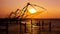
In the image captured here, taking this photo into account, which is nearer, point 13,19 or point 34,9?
point 34,9

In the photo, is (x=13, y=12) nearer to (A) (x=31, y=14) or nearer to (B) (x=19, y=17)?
(B) (x=19, y=17)

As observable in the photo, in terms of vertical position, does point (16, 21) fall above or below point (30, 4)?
below

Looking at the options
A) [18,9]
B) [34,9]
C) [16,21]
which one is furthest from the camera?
[16,21]

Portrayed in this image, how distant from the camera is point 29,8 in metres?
14.4

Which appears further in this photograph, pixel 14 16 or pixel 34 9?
pixel 14 16

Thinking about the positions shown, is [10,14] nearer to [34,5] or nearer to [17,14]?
[17,14]

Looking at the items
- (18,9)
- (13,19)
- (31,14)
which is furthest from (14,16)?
(31,14)

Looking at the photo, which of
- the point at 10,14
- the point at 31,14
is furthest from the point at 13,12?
the point at 31,14

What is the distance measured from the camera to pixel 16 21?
17156 millimetres

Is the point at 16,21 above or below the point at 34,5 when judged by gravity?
below

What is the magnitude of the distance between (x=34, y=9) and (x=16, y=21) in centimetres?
344

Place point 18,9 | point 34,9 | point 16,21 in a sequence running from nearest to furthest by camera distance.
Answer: point 34,9, point 18,9, point 16,21

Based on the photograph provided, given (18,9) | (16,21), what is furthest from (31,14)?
(16,21)

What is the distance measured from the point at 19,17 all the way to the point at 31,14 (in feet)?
6.89
